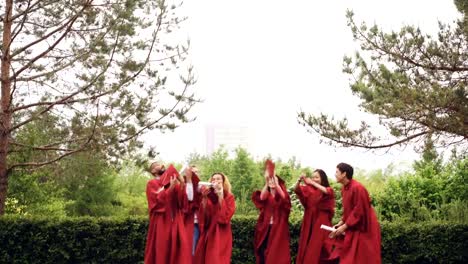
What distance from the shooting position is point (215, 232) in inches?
447

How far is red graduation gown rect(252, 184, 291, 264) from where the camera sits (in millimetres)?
11742

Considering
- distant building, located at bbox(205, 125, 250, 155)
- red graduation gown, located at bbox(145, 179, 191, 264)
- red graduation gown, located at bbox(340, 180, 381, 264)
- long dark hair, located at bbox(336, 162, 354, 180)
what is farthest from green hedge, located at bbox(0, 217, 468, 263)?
distant building, located at bbox(205, 125, 250, 155)

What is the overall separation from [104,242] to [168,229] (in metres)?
2.94

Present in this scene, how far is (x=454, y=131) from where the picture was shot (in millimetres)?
12984

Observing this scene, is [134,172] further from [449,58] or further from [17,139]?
[449,58]

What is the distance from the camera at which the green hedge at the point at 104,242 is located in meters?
13.7

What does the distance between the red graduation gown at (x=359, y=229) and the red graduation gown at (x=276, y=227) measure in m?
1.48

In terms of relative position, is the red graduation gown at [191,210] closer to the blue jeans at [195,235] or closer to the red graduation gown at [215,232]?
the red graduation gown at [215,232]

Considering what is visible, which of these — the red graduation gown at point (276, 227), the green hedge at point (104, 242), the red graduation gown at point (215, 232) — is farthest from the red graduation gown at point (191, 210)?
the green hedge at point (104, 242)

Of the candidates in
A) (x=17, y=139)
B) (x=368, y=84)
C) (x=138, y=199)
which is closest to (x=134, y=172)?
(x=138, y=199)

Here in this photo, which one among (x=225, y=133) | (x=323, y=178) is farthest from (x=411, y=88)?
(x=225, y=133)

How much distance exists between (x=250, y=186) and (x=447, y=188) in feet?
22.6

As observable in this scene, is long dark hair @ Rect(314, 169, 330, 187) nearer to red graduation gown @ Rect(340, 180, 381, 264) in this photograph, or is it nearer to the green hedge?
red graduation gown @ Rect(340, 180, 381, 264)

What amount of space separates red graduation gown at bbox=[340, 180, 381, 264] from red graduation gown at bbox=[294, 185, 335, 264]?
3.83 ft
